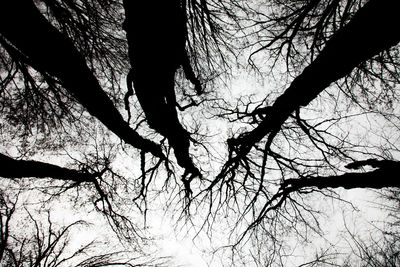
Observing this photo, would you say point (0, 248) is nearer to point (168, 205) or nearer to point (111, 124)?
point (168, 205)

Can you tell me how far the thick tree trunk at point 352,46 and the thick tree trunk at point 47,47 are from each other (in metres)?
3.16

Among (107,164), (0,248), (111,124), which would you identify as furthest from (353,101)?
(0,248)

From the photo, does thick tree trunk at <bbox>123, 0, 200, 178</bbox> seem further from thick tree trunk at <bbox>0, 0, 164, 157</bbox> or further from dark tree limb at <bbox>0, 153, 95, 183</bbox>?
dark tree limb at <bbox>0, 153, 95, 183</bbox>

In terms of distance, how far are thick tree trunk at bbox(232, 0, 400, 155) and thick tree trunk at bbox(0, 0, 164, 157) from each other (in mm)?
3155

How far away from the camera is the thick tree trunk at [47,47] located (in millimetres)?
1772

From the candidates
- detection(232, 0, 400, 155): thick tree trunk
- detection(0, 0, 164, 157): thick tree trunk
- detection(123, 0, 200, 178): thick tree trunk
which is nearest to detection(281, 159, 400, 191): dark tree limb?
detection(232, 0, 400, 155): thick tree trunk

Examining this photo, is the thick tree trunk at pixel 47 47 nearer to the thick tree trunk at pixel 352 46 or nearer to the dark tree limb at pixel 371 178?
the thick tree trunk at pixel 352 46

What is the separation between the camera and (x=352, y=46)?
1.87 metres

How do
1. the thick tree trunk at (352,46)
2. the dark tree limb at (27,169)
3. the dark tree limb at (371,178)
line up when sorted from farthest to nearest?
the dark tree limb at (27,169) → the dark tree limb at (371,178) → the thick tree trunk at (352,46)

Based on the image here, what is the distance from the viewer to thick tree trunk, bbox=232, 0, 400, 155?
63.7 inches

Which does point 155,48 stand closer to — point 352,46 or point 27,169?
point 352,46

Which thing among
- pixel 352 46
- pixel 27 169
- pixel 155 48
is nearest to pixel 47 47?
pixel 155 48

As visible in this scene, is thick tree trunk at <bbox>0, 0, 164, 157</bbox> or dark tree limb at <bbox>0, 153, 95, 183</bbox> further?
dark tree limb at <bbox>0, 153, 95, 183</bbox>

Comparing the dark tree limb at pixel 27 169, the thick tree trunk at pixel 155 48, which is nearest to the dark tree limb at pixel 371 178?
the thick tree trunk at pixel 155 48
